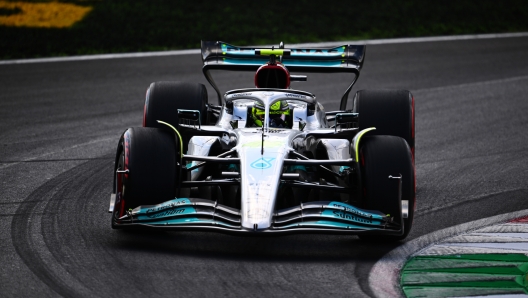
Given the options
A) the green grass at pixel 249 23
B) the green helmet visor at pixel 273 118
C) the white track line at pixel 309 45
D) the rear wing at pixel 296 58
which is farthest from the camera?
the green grass at pixel 249 23

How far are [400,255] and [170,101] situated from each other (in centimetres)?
339

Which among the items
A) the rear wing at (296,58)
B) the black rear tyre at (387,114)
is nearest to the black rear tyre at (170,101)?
the rear wing at (296,58)

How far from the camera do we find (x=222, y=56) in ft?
35.2

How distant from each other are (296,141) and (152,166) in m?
1.47

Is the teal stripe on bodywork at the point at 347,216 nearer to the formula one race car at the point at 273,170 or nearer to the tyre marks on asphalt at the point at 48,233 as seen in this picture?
the formula one race car at the point at 273,170

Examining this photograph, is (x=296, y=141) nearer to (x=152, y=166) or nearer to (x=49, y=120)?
(x=152, y=166)

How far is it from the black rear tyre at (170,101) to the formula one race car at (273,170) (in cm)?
2

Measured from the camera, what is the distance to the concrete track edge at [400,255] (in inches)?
272

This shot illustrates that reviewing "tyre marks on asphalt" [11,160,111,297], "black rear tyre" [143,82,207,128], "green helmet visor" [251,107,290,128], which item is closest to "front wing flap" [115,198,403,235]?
"tyre marks on asphalt" [11,160,111,297]

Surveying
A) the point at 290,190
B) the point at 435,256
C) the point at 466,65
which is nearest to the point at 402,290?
the point at 435,256

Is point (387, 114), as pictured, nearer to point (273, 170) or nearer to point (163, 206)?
point (273, 170)

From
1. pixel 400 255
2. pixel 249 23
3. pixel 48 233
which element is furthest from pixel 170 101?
pixel 249 23

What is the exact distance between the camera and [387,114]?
32.4 ft

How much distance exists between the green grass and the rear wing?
8678mm
